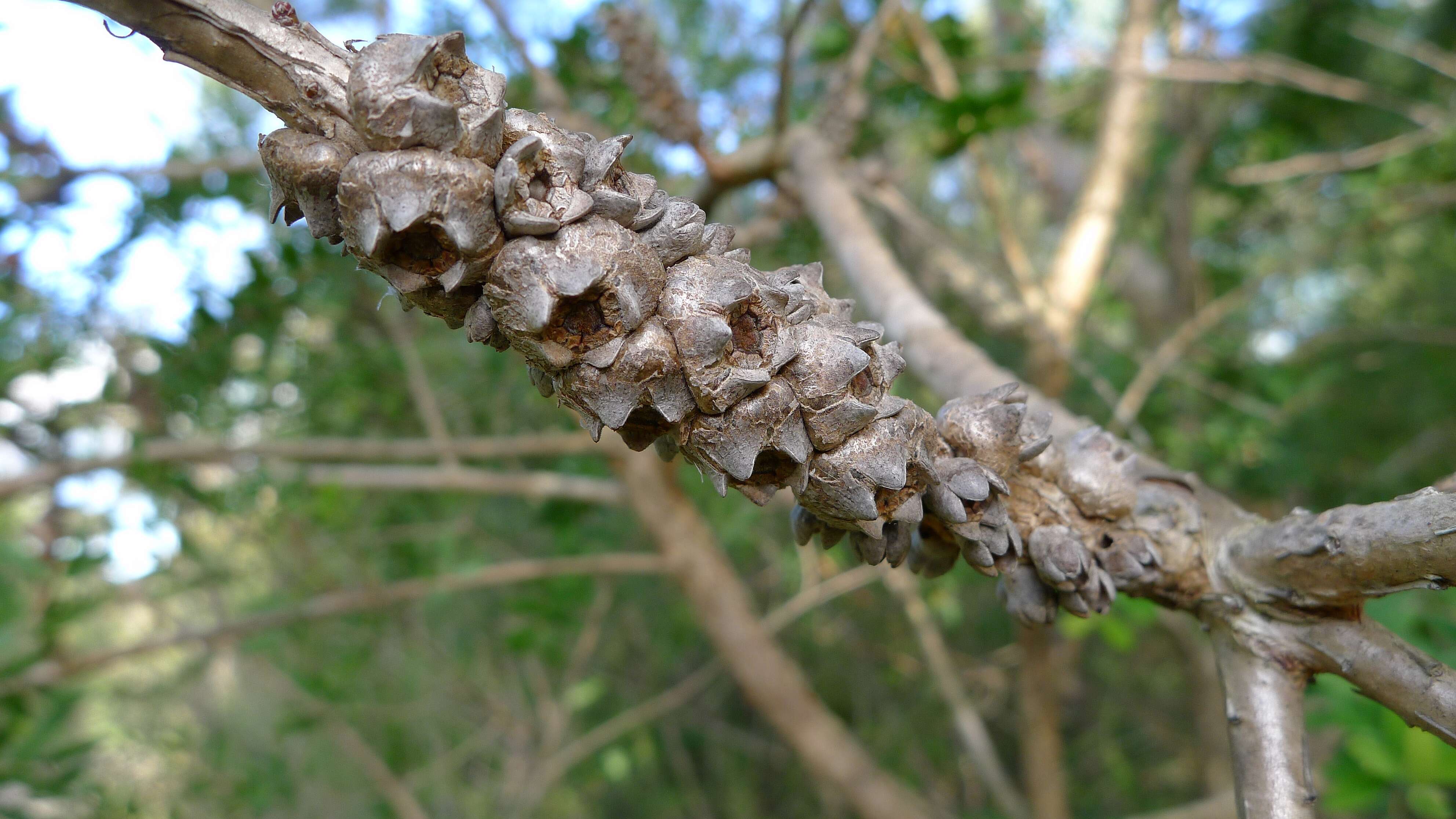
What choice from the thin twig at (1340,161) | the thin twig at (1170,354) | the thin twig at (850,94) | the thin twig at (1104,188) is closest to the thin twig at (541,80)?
the thin twig at (850,94)

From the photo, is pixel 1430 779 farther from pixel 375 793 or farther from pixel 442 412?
pixel 375 793

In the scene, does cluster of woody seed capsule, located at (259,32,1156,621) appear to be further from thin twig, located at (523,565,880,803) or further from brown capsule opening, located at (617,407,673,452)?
thin twig, located at (523,565,880,803)

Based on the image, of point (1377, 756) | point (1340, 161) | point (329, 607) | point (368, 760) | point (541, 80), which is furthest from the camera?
point (368, 760)

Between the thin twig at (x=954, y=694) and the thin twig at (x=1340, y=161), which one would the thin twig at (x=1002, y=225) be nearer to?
the thin twig at (x=1340, y=161)

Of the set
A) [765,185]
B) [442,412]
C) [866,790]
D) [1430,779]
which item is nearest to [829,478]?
[1430,779]

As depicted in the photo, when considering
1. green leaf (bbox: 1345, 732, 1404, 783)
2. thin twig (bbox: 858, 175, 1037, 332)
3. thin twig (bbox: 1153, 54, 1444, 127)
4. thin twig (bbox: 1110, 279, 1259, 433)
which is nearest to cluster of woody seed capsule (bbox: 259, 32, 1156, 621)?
thin twig (bbox: 858, 175, 1037, 332)

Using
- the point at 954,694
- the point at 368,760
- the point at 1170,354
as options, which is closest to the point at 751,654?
the point at 954,694

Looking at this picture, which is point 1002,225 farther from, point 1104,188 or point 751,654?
point 751,654
